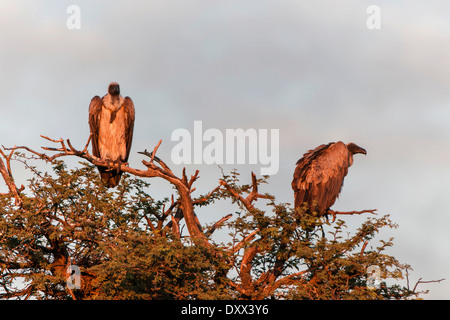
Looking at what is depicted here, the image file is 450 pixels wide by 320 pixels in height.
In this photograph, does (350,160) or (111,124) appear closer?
(350,160)

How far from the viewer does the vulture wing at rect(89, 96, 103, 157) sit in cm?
1227

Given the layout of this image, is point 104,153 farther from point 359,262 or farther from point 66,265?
point 359,262

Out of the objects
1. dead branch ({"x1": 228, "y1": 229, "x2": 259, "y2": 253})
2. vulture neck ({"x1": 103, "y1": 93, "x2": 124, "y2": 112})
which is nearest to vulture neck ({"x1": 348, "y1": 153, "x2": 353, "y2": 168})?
dead branch ({"x1": 228, "y1": 229, "x2": 259, "y2": 253})

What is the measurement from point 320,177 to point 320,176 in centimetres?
2

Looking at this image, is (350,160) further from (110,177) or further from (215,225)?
(110,177)

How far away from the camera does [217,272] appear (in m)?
9.86

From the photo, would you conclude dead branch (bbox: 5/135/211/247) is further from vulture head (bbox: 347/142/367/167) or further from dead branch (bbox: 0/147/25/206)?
vulture head (bbox: 347/142/367/167)

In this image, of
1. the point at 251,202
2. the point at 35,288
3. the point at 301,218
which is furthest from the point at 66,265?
the point at 301,218

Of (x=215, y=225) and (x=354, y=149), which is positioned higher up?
(x=354, y=149)

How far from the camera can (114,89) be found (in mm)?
12188

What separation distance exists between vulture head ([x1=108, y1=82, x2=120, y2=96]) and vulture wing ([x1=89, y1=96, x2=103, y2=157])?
0.28 meters

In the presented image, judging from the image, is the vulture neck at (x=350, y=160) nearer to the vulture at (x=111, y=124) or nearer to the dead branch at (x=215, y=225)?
the dead branch at (x=215, y=225)

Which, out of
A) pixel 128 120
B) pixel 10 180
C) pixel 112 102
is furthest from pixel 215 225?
pixel 10 180

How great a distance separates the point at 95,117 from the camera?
12.3 meters
